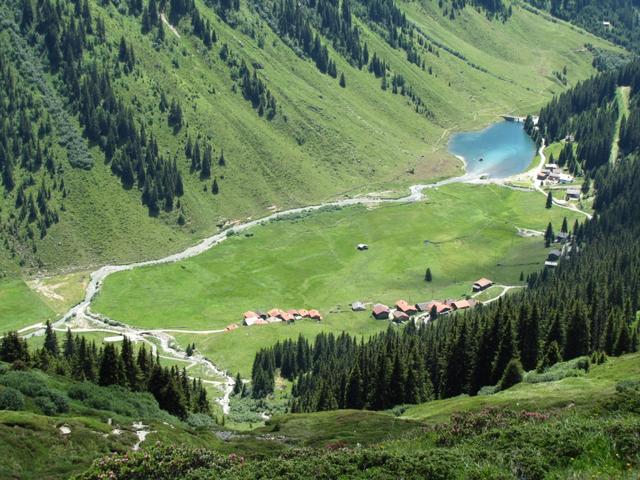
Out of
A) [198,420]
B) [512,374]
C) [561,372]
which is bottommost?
[198,420]

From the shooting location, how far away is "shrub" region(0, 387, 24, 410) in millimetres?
89512

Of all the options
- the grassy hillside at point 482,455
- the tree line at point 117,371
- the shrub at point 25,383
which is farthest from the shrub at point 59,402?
the grassy hillside at point 482,455

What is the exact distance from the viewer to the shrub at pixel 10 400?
89.5 metres

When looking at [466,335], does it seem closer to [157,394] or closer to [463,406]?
[463,406]

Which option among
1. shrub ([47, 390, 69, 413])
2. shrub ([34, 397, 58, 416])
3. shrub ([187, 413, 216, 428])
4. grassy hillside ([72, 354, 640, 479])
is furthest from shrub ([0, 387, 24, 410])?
→ shrub ([187, 413, 216, 428])

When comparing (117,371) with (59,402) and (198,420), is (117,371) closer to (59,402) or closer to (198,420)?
(198,420)

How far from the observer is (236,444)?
313 feet

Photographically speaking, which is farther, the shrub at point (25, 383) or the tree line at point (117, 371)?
the tree line at point (117, 371)

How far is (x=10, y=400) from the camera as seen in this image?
3548 inches

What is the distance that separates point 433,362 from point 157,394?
5692cm

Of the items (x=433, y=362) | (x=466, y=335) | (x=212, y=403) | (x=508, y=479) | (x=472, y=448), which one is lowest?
(x=212, y=403)

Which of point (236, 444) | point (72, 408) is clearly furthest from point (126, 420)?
point (236, 444)

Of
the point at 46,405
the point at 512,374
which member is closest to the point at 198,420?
the point at 46,405

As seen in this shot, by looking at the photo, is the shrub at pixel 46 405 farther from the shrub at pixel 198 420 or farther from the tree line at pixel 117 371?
the shrub at pixel 198 420
